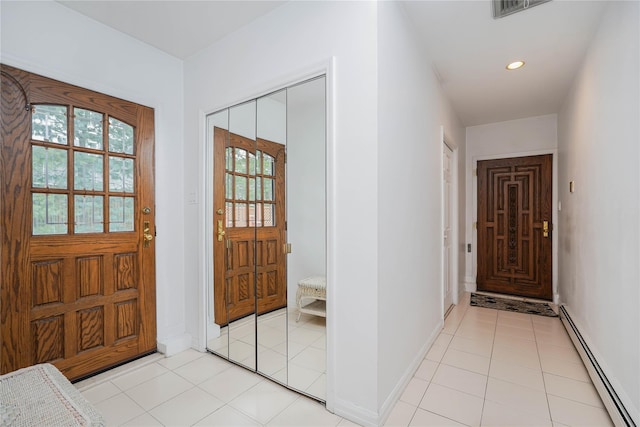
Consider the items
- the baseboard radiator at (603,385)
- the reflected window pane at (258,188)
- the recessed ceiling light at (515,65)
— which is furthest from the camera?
the recessed ceiling light at (515,65)

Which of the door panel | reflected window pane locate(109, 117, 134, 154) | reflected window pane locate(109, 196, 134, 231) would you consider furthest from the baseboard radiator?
reflected window pane locate(109, 117, 134, 154)

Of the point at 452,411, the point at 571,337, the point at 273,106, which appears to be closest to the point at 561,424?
the point at 452,411

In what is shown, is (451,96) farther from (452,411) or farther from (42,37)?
(42,37)

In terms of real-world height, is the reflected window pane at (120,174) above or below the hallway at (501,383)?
above

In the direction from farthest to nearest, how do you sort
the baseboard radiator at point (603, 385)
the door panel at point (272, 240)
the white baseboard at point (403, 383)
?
1. the door panel at point (272, 240)
2. the white baseboard at point (403, 383)
3. the baseboard radiator at point (603, 385)

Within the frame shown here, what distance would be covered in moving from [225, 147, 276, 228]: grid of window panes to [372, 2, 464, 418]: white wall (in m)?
0.81

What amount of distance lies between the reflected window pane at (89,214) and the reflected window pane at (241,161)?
100cm

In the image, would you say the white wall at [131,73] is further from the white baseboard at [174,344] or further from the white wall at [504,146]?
the white wall at [504,146]

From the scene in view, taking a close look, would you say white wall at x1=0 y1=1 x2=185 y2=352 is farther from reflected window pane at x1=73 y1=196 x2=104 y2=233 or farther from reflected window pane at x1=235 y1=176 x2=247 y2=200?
reflected window pane at x1=235 y1=176 x2=247 y2=200

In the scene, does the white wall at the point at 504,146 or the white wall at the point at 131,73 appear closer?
the white wall at the point at 131,73

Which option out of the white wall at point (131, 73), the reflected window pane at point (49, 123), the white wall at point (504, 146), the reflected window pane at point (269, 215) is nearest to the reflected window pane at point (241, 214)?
the reflected window pane at point (269, 215)

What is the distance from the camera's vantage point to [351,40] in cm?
165

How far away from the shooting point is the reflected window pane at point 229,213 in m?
2.34

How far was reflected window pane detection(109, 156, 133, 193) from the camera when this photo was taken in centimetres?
220
